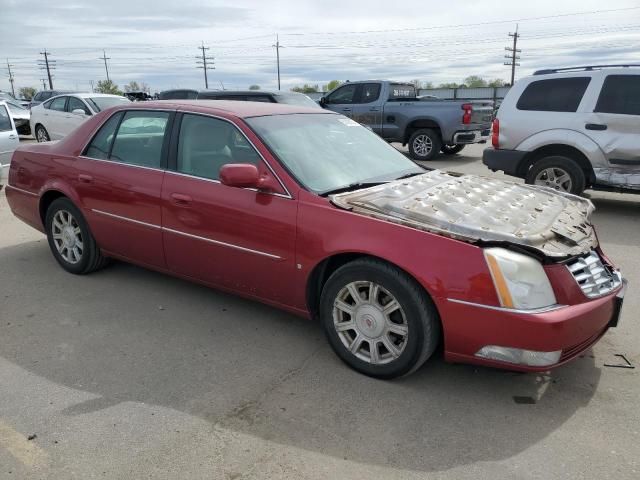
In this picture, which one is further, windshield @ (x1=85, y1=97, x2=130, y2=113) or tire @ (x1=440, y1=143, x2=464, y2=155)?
tire @ (x1=440, y1=143, x2=464, y2=155)

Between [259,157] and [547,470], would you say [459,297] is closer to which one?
[547,470]

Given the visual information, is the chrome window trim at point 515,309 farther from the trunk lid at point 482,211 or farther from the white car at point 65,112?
the white car at point 65,112

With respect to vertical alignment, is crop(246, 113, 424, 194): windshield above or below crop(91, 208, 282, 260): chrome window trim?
above

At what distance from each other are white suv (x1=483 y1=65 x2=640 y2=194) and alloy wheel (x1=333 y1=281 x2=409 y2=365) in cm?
545

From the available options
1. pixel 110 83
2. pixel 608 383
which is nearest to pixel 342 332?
pixel 608 383

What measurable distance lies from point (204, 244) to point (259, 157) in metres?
0.75

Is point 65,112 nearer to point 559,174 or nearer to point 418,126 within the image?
point 418,126

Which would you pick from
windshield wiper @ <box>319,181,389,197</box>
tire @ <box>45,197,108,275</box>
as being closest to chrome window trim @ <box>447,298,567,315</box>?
windshield wiper @ <box>319,181,389,197</box>

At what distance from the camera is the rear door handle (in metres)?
3.87

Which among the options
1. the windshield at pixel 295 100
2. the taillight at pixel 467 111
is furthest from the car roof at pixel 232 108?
the taillight at pixel 467 111

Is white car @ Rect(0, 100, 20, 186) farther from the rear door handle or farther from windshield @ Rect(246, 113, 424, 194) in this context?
windshield @ Rect(246, 113, 424, 194)

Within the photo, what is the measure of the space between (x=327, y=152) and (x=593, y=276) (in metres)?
1.91

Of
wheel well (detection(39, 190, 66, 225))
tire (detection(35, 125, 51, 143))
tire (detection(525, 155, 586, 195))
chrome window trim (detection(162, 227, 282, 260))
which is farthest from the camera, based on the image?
tire (detection(35, 125, 51, 143))

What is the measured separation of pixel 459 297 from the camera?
9.25ft
